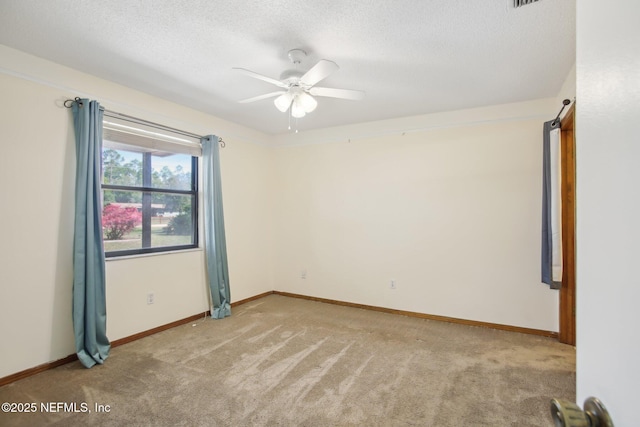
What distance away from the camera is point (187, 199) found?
A: 379 centimetres

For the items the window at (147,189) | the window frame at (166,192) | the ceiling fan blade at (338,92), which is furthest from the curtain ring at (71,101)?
the ceiling fan blade at (338,92)

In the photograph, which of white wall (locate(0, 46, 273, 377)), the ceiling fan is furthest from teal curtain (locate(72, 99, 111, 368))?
the ceiling fan

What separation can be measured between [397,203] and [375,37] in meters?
2.21

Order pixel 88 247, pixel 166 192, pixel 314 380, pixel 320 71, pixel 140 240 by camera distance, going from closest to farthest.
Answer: pixel 320 71
pixel 314 380
pixel 88 247
pixel 140 240
pixel 166 192

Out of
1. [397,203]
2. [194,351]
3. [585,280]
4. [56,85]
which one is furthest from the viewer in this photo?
[397,203]

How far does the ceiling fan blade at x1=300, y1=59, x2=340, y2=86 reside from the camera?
2.01 metres

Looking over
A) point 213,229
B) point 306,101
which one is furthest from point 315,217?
point 306,101

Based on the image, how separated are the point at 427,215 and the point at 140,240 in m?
3.29

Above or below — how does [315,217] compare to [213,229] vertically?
above

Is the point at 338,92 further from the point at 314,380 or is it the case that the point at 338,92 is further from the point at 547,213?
the point at 547,213

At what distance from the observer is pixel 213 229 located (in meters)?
3.73

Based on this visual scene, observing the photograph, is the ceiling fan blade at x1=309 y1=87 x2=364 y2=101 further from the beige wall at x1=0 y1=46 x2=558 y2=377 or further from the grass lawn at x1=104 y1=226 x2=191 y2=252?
the grass lawn at x1=104 y1=226 x2=191 y2=252

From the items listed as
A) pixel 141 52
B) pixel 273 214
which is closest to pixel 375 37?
pixel 141 52

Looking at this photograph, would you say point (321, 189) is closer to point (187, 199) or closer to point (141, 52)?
point (187, 199)
